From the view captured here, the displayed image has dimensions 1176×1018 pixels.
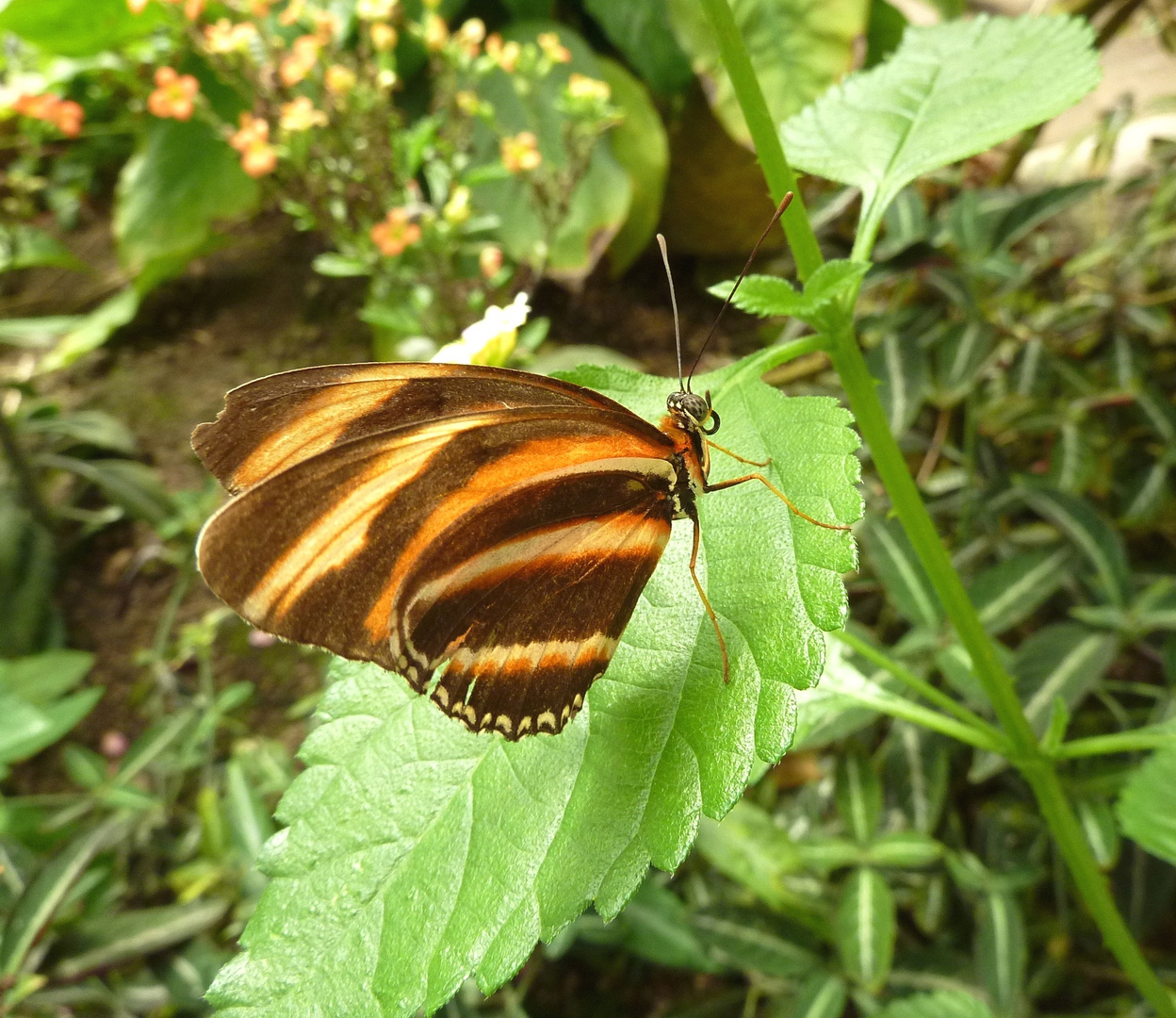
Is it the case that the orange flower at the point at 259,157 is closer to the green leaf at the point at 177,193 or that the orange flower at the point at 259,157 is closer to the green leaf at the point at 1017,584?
the green leaf at the point at 177,193

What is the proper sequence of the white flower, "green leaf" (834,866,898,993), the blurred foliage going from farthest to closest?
the blurred foliage → "green leaf" (834,866,898,993) → the white flower

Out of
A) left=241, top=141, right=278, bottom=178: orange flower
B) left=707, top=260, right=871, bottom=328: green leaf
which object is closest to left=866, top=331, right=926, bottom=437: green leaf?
left=707, top=260, right=871, bottom=328: green leaf

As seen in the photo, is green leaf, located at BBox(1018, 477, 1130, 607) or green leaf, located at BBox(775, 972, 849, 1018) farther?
green leaf, located at BBox(1018, 477, 1130, 607)

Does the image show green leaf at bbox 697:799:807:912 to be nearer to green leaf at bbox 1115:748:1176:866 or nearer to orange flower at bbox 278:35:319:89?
green leaf at bbox 1115:748:1176:866

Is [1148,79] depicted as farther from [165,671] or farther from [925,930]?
[165,671]

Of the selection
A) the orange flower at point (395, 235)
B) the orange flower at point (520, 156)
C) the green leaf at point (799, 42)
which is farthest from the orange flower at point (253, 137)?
the green leaf at point (799, 42)

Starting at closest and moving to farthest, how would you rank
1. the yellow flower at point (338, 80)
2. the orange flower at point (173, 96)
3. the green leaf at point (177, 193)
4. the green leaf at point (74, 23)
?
the yellow flower at point (338, 80), the orange flower at point (173, 96), the green leaf at point (74, 23), the green leaf at point (177, 193)

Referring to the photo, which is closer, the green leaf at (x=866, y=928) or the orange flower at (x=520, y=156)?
the green leaf at (x=866, y=928)
